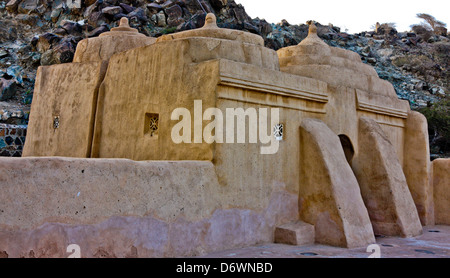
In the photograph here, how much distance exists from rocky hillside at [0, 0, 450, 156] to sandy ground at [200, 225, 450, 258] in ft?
48.4

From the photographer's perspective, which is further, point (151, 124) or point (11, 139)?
point (11, 139)

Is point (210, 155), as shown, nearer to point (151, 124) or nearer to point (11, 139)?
point (151, 124)

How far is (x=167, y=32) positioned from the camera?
2766 cm

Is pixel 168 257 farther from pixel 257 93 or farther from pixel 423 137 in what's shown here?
pixel 423 137

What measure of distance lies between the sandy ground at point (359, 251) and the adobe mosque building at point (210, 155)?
0.18 meters

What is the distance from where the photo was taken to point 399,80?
94.0 feet

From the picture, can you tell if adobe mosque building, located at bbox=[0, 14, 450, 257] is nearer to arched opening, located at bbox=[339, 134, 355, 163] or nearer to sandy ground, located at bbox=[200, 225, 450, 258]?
arched opening, located at bbox=[339, 134, 355, 163]

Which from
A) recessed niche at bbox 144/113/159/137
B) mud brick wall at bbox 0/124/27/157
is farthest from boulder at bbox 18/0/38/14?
recessed niche at bbox 144/113/159/137

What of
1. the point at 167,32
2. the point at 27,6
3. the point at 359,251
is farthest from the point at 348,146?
the point at 27,6

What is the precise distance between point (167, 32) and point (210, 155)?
23761mm

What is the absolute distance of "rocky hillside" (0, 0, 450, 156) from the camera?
22953 mm

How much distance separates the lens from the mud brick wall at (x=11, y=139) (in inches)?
490

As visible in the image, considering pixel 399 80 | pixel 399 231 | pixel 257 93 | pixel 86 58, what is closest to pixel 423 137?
pixel 399 231
